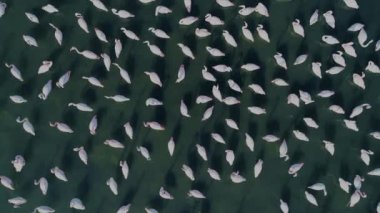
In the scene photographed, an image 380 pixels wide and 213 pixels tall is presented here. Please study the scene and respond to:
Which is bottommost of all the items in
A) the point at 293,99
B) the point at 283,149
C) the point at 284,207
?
the point at 284,207

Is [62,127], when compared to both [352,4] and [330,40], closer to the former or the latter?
[330,40]

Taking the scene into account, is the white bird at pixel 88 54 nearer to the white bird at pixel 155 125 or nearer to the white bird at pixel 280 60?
the white bird at pixel 155 125

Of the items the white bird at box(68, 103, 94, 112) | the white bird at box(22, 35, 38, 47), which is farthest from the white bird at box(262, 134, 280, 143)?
the white bird at box(22, 35, 38, 47)

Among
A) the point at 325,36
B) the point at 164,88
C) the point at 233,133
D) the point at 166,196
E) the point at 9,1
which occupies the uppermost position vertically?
the point at 9,1

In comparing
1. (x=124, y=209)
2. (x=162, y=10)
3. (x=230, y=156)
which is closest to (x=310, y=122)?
(x=230, y=156)

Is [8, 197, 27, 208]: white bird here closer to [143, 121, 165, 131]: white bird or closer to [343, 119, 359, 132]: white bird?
[143, 121, 165, 131]: white bird

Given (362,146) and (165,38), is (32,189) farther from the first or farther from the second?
(362,146)

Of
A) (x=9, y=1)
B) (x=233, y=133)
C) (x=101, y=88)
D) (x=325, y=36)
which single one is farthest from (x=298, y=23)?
(x=9, y=1)

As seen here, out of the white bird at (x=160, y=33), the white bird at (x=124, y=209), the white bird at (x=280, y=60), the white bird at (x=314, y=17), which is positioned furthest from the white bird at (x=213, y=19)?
the white bird at (x=124, y=209)
